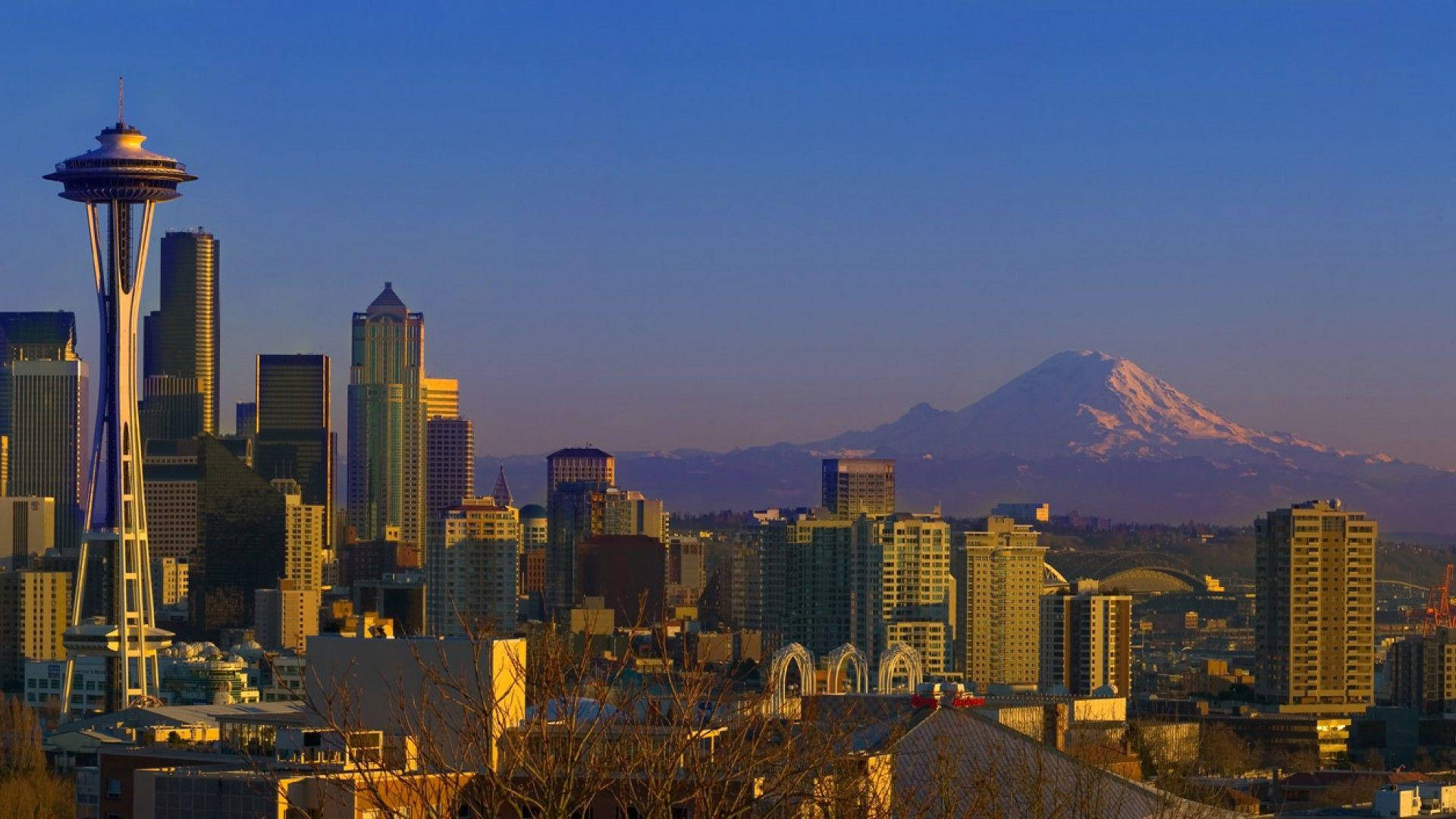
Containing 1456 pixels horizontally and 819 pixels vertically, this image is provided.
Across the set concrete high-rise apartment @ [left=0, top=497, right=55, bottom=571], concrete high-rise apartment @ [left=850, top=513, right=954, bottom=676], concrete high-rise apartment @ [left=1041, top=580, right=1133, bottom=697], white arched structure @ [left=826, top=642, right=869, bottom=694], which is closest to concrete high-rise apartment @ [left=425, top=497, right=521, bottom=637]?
concrete high-rise apartment @ [left=850, top=513, right=954, bottom=676]

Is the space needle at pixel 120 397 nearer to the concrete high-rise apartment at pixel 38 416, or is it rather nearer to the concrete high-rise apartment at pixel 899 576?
the concrete high-rise apartment at pixel 899 576

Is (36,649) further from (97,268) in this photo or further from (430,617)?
(97,268)

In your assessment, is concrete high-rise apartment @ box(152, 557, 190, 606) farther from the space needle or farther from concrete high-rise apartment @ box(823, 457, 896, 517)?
the space needle

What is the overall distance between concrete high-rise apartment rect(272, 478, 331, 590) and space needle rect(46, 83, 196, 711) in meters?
69.0

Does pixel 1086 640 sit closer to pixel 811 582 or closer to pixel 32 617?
pixel 811 582

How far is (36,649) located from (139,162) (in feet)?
153

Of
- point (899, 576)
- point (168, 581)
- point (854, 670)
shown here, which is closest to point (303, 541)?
point (168, 581)

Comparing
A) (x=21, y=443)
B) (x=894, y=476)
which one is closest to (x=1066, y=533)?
(x=894, y=476)

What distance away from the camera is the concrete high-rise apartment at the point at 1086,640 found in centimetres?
11562

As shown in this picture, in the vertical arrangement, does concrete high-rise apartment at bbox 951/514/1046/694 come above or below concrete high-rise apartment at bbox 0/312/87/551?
below

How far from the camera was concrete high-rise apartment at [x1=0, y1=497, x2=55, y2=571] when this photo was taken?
568 ft

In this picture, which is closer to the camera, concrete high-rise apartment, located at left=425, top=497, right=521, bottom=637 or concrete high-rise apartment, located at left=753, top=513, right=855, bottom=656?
concrete high-rise apartment, located at left=753, top=513, right=855, bottom=656

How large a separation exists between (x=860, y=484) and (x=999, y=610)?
3210cm

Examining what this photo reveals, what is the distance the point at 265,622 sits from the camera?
495 ft
